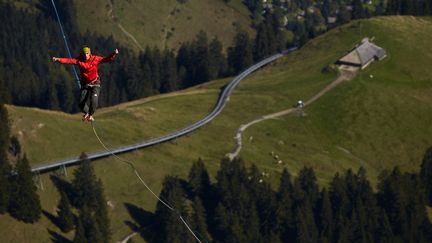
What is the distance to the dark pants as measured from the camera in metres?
50.5

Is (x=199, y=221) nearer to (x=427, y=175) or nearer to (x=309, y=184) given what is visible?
(x=309, y=184)

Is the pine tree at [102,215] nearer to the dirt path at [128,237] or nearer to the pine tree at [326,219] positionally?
the dirt path at [128,237]

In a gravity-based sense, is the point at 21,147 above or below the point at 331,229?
above

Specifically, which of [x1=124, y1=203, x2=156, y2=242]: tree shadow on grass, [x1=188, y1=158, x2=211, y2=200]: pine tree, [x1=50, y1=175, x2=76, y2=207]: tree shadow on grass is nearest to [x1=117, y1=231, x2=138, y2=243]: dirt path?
[x1=124, y1=203, x2=156, y2=242]: tree shadow on grass

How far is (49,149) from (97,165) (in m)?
10.8

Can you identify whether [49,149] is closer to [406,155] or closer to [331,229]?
[331,229]

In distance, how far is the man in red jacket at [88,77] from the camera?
4828 cm

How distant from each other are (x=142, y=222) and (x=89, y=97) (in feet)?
333

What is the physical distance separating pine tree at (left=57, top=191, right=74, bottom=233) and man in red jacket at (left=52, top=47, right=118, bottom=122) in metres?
96.5

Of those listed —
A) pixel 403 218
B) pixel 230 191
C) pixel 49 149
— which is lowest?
pixel 403 218

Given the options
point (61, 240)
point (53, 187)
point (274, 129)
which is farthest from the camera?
point (274, 129)

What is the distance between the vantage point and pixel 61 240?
475 ft

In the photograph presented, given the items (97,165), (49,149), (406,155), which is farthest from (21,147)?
(406,155)

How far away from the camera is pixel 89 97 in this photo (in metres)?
51.1
